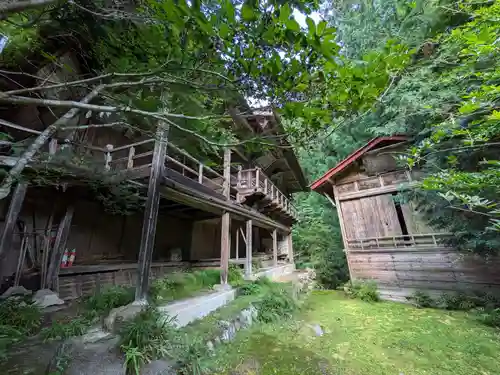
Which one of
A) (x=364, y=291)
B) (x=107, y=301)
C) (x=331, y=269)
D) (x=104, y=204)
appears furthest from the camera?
(x=331, y=269)

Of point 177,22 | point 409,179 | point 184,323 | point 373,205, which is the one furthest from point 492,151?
point 184,323

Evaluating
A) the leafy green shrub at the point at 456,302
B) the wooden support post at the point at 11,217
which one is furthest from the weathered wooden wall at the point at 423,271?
the wooden support post at the point at 11,217

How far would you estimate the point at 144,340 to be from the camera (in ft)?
10.8

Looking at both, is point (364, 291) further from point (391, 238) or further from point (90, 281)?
point (90, 281)

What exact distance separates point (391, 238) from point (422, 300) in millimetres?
2225

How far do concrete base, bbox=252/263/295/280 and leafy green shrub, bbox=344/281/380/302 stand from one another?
10.9 feet

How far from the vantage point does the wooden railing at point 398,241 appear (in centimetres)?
801

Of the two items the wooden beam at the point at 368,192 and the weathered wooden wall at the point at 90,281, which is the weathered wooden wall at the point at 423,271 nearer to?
the wooden beam at the point at 368,192

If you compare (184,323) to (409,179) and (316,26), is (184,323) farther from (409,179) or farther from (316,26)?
(409,179)

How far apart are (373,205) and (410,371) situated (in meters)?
6.87

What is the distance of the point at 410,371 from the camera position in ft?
12.2

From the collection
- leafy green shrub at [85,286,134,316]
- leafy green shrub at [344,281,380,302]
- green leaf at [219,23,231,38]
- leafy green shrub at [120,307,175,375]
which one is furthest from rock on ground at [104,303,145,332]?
leafy green shrub at [344,281,380,302]

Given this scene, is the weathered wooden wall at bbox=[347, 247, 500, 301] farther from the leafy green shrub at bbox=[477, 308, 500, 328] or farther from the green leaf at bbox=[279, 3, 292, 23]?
the green leaf at bbox=[279, 3, 292, 23]

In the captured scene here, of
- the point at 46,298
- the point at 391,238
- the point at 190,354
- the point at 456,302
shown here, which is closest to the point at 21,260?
the point at 46,298
